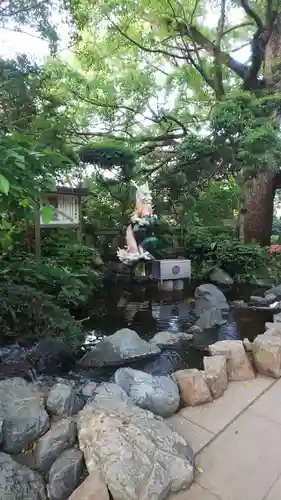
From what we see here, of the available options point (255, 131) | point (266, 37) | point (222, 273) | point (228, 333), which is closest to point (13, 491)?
point (228, 333)

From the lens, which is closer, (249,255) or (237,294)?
(237,294)

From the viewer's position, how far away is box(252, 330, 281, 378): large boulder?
2445 mm

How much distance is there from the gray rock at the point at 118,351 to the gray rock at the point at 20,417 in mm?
1345

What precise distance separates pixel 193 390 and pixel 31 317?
6.83ft

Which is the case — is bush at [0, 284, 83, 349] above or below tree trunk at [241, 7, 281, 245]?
below

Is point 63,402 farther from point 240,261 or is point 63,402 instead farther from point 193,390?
point 240,261

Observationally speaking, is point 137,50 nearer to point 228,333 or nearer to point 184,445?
point 228,333

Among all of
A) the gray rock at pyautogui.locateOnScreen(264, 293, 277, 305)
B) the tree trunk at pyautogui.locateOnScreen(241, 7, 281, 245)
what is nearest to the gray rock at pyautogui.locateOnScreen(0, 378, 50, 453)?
the gray rock at pyautogui.locateOnScreen(264, 293, 277, 305)

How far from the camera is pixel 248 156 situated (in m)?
5.82

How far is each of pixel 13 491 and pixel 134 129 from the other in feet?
30.9

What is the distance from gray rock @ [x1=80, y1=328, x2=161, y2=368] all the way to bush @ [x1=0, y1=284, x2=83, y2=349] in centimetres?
31

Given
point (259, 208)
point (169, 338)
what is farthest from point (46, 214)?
point (259, 208)

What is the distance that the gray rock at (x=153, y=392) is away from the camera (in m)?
2.00

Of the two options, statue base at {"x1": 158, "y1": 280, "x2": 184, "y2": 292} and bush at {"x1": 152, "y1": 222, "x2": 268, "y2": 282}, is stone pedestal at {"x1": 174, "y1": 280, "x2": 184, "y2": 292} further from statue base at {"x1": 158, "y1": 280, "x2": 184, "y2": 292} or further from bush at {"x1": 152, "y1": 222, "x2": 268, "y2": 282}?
bush at {"x1": 152, "y1": 222, "x2": 268, "y2": 282}
